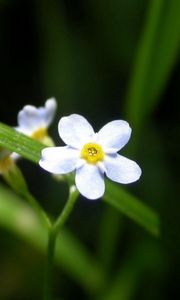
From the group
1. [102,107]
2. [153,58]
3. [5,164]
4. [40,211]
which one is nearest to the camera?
[40,211]

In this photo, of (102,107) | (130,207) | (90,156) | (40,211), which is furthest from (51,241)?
(102,107)

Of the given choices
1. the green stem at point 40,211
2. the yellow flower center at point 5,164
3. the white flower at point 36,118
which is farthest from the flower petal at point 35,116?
the green stem at point 40,211

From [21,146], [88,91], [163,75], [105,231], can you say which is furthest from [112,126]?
[88,91]

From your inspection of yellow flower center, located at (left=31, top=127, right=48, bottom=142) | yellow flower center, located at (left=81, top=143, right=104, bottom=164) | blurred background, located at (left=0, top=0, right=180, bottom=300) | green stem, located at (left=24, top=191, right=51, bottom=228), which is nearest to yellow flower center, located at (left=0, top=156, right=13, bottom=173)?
green stem, located at (left=24, top=191, right=51, bottom=228)

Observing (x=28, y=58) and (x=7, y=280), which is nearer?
(x=7, y=280)

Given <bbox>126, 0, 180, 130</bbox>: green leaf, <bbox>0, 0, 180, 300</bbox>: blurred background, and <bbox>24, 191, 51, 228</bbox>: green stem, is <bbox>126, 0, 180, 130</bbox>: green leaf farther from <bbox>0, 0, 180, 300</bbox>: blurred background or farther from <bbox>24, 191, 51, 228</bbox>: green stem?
<bbox>24, 191, 51, 228</bbox>: green stem

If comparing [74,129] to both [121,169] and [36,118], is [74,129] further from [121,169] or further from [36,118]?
[36,118]

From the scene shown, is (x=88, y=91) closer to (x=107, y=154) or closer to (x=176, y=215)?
(x=176, y=215)
